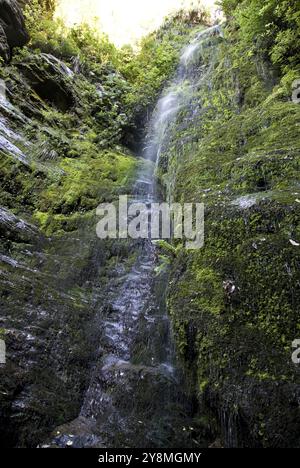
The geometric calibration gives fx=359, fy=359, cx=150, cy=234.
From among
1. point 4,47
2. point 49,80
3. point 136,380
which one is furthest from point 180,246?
point 4,47

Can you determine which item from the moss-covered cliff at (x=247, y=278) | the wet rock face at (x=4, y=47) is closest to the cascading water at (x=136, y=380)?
the moss-covered cliff at (x=247, y=278)

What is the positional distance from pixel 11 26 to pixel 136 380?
10.8 m

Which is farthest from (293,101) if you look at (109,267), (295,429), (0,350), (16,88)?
(16,88)

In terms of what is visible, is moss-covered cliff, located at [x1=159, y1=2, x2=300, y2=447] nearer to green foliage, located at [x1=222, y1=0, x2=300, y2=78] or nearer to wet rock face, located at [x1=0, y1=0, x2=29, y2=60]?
green foliage, located at [x1=222, y1=0, x2=300, y2=78]

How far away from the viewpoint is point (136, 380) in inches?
182

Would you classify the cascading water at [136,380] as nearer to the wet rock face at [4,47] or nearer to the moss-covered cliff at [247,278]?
the moss-covered cliff at [247,278]

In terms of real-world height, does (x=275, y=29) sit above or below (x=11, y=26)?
below

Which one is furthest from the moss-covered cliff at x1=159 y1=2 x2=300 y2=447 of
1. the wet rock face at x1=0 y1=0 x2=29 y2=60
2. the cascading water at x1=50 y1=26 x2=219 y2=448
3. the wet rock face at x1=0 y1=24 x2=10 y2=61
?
the wet rock face at x1=0 y1=0 x2=29 y2=60

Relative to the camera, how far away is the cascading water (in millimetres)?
4078

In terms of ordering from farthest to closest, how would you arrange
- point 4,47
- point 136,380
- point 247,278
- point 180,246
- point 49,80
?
point 49,80
point 4,47
point 180,246
point 136,380
point 247,278

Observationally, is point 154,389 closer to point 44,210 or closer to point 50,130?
point 44,210

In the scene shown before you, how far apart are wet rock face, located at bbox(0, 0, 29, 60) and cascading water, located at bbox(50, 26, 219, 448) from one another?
790cm

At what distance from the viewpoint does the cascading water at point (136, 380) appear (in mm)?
4078

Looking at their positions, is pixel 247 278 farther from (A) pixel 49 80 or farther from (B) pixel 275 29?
(A) pixel 49 80
